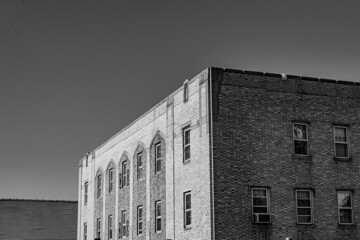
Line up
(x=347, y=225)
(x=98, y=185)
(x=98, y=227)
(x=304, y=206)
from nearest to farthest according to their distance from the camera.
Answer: (x=304, y=206) < (x=347, y=225) < (x=98, y=227) < (x=98, y=185)

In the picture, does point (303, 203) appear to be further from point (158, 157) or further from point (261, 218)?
point (158, 157)

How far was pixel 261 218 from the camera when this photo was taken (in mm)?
29922

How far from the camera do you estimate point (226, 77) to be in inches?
1200

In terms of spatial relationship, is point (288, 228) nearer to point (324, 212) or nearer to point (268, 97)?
point (324, 212)

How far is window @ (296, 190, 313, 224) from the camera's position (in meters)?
30.8

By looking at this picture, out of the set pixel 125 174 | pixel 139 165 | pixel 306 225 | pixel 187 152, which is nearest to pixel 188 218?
pixel 187 152

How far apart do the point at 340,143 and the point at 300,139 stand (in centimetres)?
218

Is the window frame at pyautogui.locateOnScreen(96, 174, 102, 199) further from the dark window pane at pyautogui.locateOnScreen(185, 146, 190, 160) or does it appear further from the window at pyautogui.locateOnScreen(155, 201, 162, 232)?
the dark window pane at pyautogui.locateOnScreen(185, 146, 190, 160)

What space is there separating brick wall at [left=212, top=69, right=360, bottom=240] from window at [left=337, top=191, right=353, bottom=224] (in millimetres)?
236

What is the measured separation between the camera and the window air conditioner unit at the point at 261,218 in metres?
29.8

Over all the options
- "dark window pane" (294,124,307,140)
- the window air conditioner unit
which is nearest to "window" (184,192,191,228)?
Result: the window air conditioner unit

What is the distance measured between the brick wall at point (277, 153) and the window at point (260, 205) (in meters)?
0.23

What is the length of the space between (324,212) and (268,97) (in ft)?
19.3

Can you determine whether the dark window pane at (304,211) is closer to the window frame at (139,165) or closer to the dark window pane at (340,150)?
the dark window pane at (340,150)
